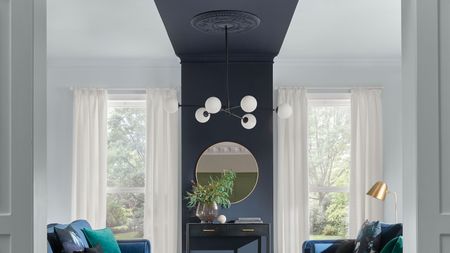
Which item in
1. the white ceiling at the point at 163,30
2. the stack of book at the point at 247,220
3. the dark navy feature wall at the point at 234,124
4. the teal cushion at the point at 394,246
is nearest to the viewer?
the teal cushion at the point at 394,246

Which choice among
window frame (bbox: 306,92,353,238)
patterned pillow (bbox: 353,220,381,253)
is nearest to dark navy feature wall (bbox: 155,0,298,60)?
window frame (bbox: 306,92,353,238)

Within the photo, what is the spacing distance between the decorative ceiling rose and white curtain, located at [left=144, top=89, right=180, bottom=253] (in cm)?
216

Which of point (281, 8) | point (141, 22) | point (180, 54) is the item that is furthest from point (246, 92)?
point (281, 8)

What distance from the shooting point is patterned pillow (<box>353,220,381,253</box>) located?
200 inches

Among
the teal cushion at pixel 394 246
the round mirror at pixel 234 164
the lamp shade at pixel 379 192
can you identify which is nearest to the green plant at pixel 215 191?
the round mirror at pixel 234 164

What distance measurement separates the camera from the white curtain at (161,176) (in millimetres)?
7566

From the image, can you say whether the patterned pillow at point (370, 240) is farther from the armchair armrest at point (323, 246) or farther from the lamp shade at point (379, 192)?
the lamp shade at point (379, 192)

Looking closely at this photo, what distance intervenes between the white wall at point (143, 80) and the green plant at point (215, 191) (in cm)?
A: 133

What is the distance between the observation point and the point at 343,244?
5582 millimetres

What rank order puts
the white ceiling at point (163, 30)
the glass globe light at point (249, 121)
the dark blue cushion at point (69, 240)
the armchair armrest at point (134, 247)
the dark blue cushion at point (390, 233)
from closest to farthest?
1. the dark blue cushion at point (69, 240)
2. the dark blue cushion at point (390, 233)
3. the white ceiling at point (163, 30)
4. the armchair armrest at point (134, 247)
5. the glass globe light at point (249, 121)

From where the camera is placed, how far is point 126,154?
308 inches

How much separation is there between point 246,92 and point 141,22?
72.7 inches
